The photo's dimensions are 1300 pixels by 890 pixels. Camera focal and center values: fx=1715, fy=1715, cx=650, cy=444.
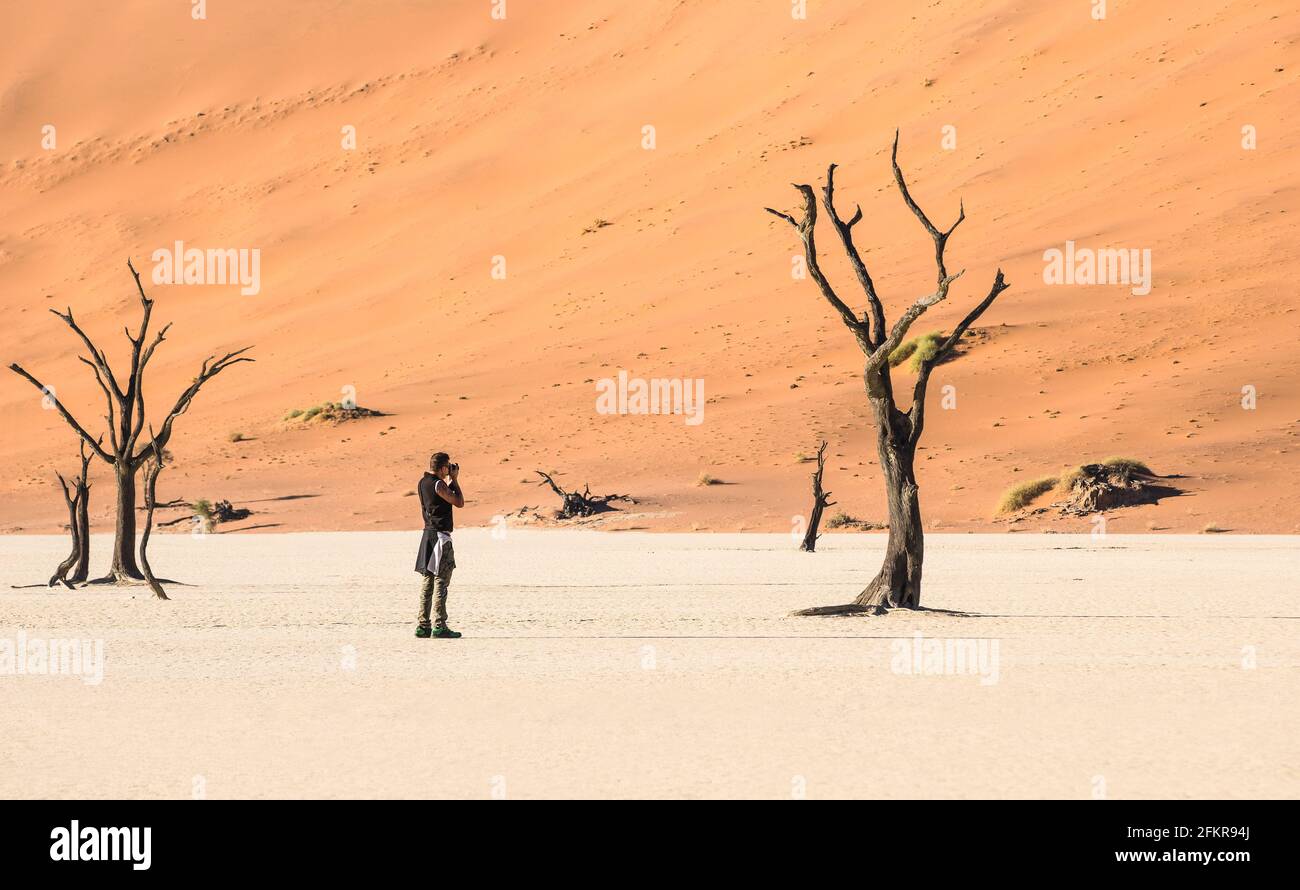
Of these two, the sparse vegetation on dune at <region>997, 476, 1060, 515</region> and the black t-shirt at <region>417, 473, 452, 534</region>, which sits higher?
the sparse vegetation on dune at <region>997, 476, 1060, 515</region>

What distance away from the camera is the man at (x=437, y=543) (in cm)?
1478

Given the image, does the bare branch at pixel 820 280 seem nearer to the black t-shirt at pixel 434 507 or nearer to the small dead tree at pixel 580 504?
the black t-shirt at pixel 434 507

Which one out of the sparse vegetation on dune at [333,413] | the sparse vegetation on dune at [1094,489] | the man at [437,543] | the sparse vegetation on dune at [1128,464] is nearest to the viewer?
the man at [437,543]

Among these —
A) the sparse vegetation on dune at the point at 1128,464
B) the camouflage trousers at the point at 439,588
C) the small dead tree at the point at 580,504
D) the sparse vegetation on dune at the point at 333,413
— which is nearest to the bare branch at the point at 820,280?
the camouflage trousers at the point at 439,588

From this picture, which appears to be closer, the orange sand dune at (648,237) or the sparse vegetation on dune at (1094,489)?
the sparse vegetation on dune at (1094,489)

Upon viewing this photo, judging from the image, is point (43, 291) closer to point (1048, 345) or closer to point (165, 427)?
point (1048, 345)

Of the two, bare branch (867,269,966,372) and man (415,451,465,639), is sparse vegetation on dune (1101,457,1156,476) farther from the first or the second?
man (415,451,465,639)

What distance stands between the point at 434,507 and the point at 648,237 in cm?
5584

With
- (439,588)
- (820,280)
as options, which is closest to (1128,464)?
(820,280)

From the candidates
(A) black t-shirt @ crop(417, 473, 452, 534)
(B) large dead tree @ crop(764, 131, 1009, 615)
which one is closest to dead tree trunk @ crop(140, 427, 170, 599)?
(A) black t-shirt @ crop(417, 473, 452, 534)

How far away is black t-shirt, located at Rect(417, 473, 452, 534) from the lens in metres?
14.9

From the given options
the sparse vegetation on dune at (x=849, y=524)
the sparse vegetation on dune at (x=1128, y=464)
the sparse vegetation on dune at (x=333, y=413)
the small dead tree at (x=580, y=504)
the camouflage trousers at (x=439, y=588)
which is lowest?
the camouflage trousers at (x=439, y=588)

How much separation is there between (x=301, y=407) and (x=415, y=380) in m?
4.11

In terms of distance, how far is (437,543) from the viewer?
48.5 feet
